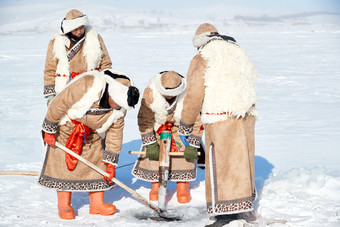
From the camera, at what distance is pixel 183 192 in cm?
440

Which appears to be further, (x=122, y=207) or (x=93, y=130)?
(x=122, y=207)

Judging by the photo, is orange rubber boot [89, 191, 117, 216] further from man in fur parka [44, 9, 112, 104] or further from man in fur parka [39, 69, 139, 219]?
man in fur parka [44, 9, 112, 104]

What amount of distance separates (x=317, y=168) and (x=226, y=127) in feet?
5.91

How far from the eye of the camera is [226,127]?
3430 millimetres

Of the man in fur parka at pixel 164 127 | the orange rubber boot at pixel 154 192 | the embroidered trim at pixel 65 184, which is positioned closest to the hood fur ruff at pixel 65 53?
the man in fur parka at pixel 164 127

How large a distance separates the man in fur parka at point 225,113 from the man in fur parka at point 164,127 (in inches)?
13.3

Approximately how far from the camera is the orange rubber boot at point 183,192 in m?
4.36

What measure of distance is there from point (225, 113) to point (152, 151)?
40.1 inches

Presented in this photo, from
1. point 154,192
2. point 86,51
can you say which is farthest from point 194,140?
point 86,51

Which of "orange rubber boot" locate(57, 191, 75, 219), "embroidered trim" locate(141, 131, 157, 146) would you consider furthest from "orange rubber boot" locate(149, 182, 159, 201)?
"orange rubber boot" locate(57, 191, 75, 219)

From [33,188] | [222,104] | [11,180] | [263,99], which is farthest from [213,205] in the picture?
[263,99]

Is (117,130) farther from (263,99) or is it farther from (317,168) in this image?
(263,99)

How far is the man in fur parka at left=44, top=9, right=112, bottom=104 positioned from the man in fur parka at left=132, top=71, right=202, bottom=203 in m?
0.71

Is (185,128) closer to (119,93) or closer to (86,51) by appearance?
(119,93)
